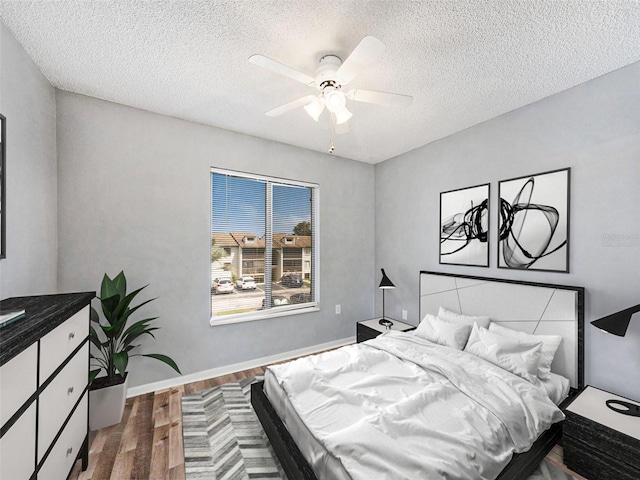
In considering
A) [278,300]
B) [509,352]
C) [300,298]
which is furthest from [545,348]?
[278,300]

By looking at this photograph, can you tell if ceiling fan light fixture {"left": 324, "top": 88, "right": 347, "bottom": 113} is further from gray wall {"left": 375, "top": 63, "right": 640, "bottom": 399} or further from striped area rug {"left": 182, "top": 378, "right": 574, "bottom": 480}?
striped area rug {"left": 182, "top": 378, "right": 574, "bottom": 480}

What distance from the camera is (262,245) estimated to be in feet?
11.2

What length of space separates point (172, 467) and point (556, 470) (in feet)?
7.90

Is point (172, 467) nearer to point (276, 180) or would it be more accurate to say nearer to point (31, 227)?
point (31, 227)

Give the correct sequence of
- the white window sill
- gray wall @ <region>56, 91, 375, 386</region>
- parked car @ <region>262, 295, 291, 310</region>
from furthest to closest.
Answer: parked car @ <region>262, 295, 291, 310</region>, the white window sill, gray wall @ <region>56, 91, 375, 386</region>

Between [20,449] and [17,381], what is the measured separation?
10.3 inches

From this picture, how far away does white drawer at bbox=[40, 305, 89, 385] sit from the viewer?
3.95ft

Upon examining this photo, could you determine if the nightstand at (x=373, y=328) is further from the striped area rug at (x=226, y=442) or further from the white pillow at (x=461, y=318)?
the striped area rug at (x=226, y=442)

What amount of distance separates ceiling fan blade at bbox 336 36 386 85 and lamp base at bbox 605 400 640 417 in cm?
253

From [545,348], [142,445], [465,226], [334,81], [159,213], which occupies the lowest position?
[142,445]

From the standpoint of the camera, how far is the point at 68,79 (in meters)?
2.14

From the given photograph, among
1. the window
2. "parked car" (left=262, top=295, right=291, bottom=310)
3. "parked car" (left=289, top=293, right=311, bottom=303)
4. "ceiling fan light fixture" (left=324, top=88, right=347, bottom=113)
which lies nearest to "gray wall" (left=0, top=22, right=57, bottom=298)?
the window

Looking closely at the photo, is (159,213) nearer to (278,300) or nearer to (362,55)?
(278,300)

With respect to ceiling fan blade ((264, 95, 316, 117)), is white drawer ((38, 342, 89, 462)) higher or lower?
lower
